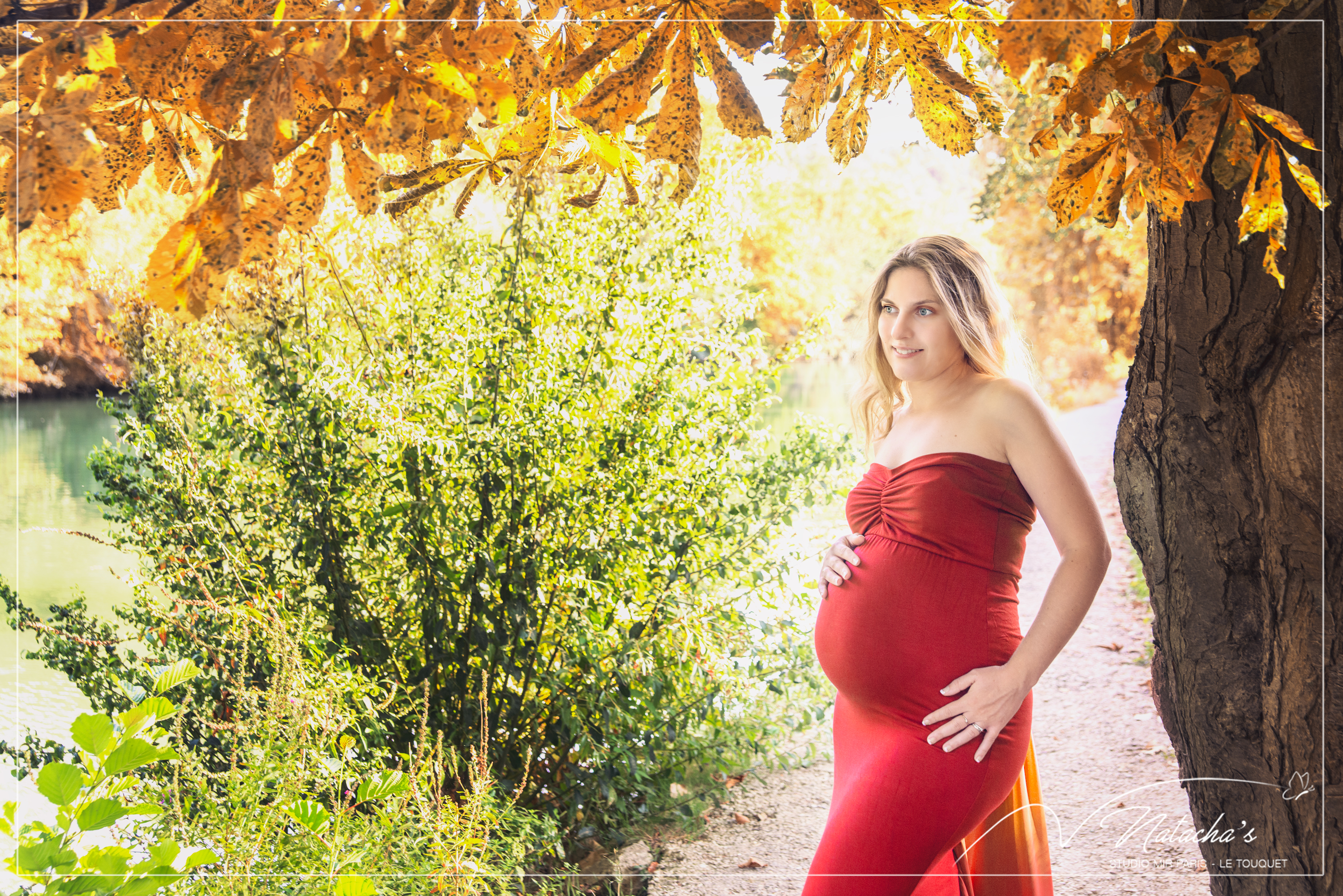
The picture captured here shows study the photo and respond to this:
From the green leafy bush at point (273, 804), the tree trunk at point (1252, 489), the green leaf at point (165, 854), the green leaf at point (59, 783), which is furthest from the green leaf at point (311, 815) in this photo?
the tree trunk at point (1252, 489)

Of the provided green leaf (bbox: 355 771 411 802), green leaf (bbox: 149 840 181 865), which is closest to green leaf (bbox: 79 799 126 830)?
green leaf (bbox: 149 840 181 865)

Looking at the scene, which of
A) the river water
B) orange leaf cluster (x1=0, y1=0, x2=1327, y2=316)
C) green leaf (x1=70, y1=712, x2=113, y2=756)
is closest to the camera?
orange leaf cluster (x1=0, y1=0, x2=1327, y2=316)

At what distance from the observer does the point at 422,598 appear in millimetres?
2711

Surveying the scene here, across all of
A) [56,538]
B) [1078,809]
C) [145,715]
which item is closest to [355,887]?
[145,715]

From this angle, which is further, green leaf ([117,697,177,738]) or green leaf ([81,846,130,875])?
green leaf ([117,697,177,738])

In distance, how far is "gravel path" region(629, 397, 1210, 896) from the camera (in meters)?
2.46

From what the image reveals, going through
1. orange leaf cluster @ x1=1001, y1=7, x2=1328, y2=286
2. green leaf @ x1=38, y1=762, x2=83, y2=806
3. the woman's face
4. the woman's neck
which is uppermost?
orange leaf cluster @ x1=1001, y1=7, x2=1328, y2=286

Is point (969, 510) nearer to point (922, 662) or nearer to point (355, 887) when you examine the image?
point (922, 662)

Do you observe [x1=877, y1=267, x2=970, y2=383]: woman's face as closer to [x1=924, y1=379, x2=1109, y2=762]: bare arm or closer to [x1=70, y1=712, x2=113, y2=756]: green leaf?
[x1=924, y1=379, x2=1109, y2=762]: bare arm

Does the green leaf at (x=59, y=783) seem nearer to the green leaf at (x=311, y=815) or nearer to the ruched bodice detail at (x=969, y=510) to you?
the green leaf at (x=311, y=815)

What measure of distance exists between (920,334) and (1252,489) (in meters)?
0.69

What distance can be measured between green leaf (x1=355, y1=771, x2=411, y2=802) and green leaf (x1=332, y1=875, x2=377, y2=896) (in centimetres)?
28

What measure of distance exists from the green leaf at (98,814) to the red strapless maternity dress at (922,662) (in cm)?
130

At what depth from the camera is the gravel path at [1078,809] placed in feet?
8.05
